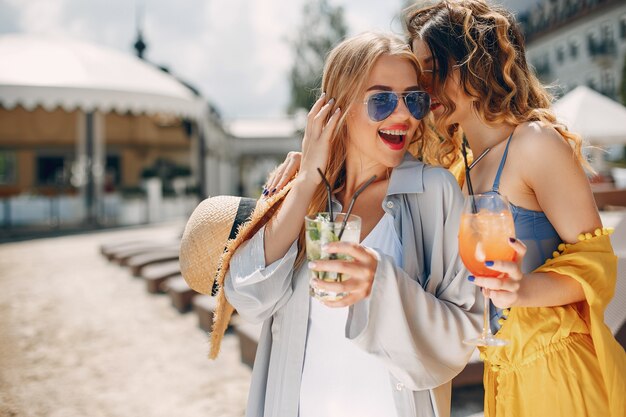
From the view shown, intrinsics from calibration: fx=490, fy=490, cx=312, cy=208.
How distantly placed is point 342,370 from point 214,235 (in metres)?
0.58

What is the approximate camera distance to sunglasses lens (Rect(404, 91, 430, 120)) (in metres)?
1.48

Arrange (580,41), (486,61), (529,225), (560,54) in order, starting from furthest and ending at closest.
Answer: (560,54) → (580,41) → (486,61) → (529,225)

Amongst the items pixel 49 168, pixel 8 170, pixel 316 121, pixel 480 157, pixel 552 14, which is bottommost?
pixel 8 170

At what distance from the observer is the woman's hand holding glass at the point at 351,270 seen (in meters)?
1.12

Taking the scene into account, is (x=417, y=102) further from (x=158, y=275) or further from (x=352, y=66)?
(x=158, y=275)

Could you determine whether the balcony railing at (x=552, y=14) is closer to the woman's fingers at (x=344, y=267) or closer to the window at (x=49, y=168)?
the window at (x=49, y=168)

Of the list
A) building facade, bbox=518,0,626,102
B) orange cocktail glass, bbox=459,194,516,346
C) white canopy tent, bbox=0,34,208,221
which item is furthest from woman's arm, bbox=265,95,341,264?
building facade, bbox=518,0,626,102

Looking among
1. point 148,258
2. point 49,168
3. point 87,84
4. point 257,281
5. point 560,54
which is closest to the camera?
point 257,281

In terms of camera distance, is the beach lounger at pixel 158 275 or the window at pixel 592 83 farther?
the window at pixel 592 83

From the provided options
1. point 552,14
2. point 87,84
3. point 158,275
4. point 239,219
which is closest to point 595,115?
point 158,275

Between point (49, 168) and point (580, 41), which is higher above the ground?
point (580, 41)

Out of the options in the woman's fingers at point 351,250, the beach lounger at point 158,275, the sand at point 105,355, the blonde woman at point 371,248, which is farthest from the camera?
the beach lounger at point 158,275

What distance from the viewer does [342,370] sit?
145 centimetres

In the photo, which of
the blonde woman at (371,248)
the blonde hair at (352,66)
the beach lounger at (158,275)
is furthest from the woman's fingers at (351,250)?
the beach lounger at (158,275)
